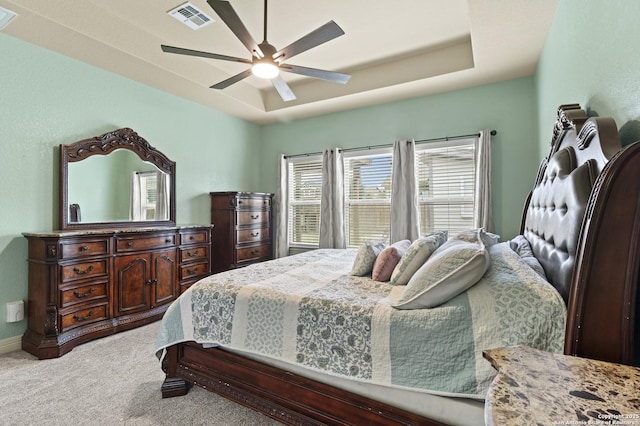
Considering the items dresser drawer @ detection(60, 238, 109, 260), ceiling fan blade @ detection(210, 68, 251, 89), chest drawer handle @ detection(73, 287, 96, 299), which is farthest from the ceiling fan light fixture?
chest drawer handle @ detection(73, 287, 96, 299)

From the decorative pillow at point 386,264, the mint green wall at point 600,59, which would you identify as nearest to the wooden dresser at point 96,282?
the decorative pillow at point 386,264

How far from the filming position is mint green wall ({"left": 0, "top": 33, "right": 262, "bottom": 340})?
2670 millimetres

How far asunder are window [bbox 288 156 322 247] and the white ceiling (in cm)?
109

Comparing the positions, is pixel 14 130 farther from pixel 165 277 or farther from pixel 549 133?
pixel 549 133

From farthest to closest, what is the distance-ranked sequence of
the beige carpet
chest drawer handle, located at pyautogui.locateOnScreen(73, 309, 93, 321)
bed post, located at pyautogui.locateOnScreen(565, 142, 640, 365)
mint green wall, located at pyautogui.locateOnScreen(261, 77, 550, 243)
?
mint green wall, located at pyautogui.locateOnScreen(261, 77, 550, 243), chest drawer handle, located at pyautogui.locateOnScreen(73, 309, 93, 321), the beige carpet, bed post, located at pyautogui.locateOnScreen(565, 142, 640, 365)

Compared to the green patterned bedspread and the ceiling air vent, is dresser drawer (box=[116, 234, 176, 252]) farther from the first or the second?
the ceiling air vent

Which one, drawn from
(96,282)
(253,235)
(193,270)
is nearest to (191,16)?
(96,282)

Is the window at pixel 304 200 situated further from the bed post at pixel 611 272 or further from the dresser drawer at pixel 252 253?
the bed post at pixel 611 272

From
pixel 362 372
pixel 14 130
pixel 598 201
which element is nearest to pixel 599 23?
pixel 598 201

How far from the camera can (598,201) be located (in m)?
0.97

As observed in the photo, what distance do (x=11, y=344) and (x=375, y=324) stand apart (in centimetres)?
328

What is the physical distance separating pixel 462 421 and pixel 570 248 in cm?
82

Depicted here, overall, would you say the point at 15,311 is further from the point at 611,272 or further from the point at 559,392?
the point at 611,272

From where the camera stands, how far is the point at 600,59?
1515mm
